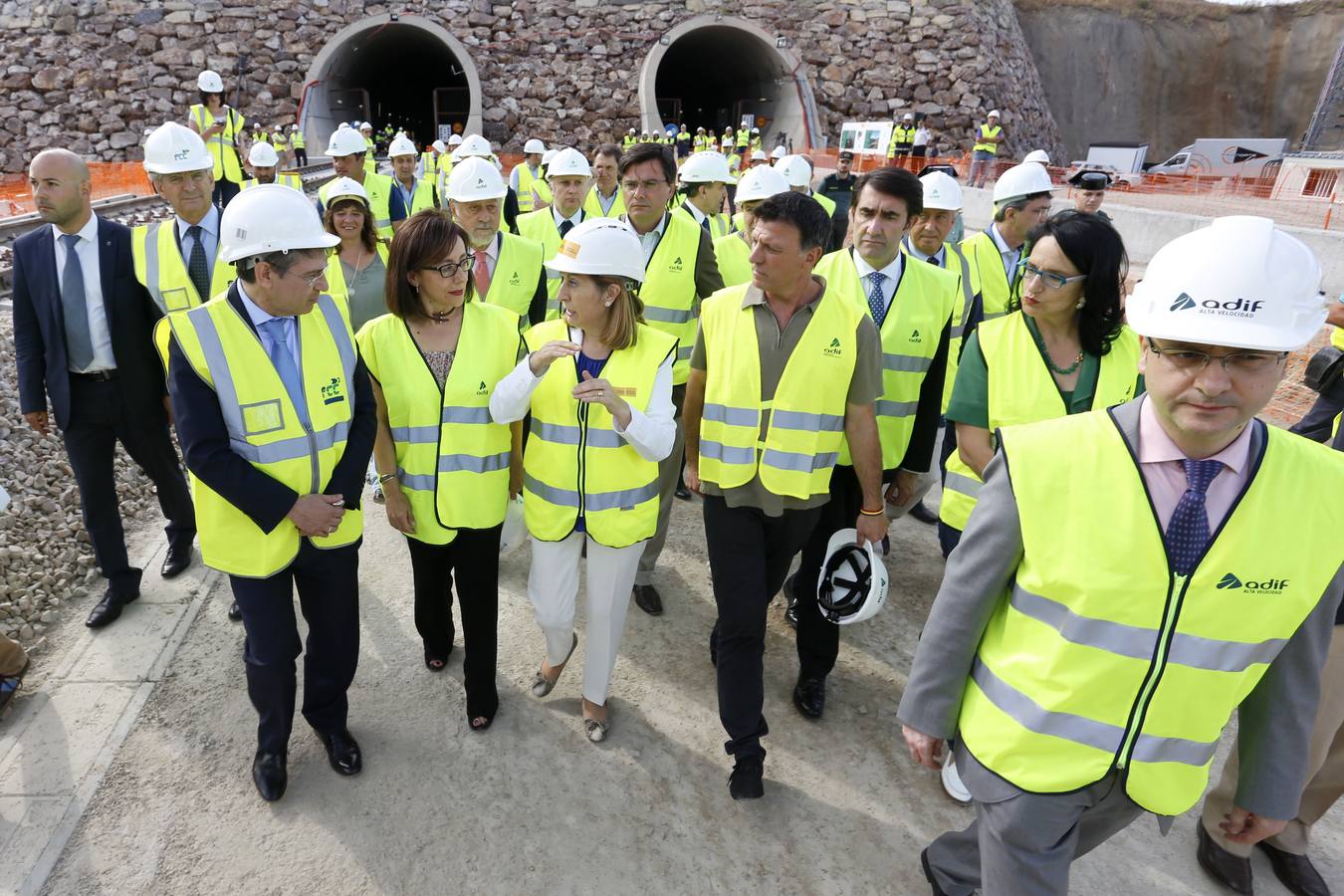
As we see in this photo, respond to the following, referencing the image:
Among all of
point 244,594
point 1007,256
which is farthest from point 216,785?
point 1007,256

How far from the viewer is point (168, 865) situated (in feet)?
8.87

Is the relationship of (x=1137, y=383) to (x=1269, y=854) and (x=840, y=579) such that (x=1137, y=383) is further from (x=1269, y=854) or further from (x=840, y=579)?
(x=1269, y=854)

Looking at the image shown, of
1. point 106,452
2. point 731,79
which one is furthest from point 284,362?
point 731,79

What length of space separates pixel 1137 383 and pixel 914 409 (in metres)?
1.04

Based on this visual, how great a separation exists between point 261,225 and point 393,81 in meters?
31.8

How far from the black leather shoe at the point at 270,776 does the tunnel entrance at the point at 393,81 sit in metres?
22.7

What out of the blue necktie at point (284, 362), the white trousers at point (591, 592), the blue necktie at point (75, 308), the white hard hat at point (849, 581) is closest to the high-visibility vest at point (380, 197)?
the blue necktie at point (75, 308)

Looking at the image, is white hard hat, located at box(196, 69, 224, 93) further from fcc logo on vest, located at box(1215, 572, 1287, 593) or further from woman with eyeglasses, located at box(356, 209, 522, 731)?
fcc logo on vest, located at box(1215, 572, 1287, 593)

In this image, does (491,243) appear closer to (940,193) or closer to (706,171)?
(706,171)

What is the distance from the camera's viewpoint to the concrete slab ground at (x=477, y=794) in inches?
108

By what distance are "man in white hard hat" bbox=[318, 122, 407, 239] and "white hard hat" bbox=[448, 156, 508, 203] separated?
318 cm

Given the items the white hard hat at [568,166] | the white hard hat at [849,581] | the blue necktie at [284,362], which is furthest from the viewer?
the white hard hat at [568,166]

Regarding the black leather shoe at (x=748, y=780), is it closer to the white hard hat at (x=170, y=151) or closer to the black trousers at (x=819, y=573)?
the black trousers at (x=819, y=573)

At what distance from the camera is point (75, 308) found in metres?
3.82
